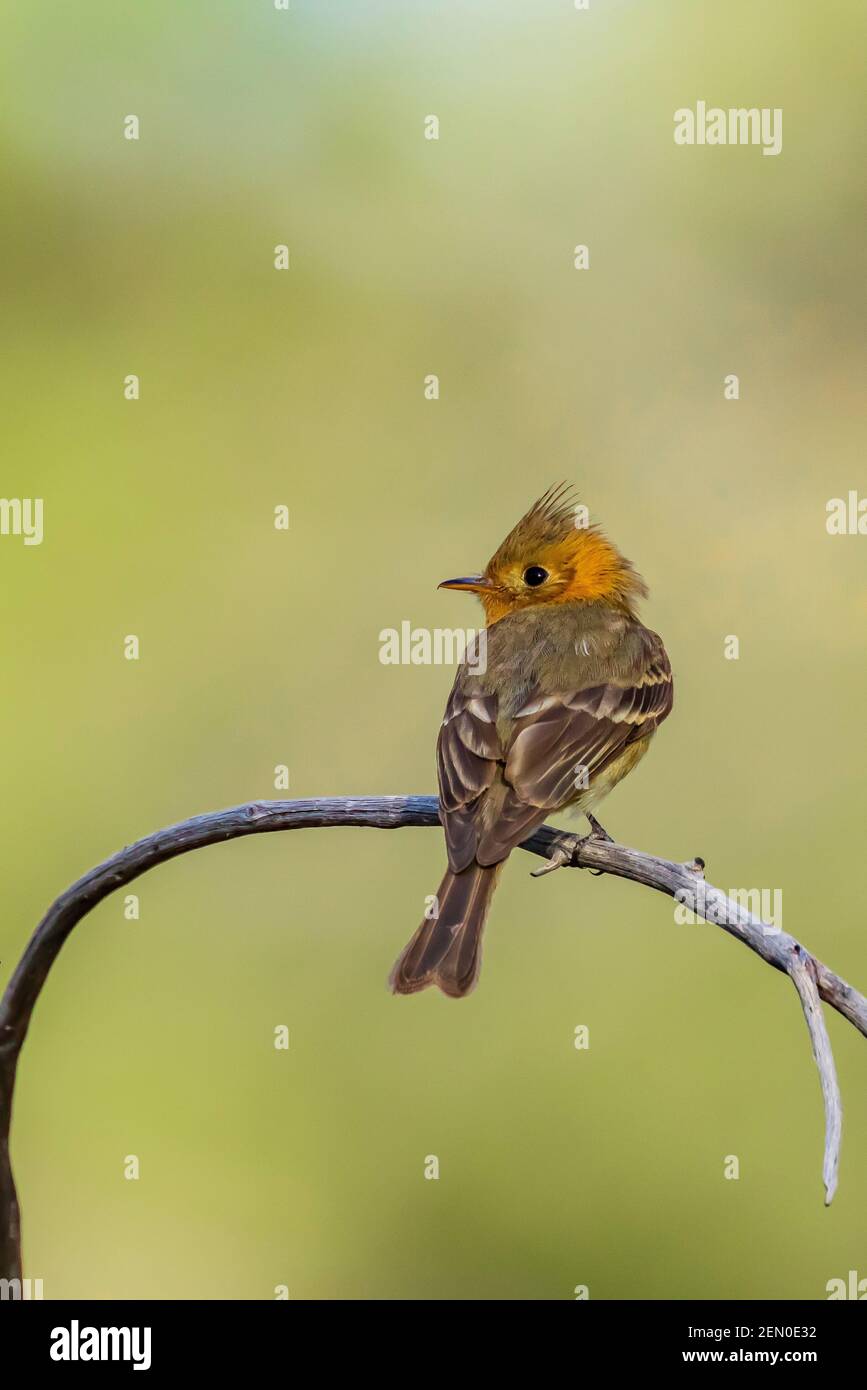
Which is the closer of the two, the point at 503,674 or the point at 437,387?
the point at 503,674

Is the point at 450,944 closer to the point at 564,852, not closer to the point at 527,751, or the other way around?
the point at 564,852

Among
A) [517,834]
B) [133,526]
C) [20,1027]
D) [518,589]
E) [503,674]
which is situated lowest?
[20,1027]

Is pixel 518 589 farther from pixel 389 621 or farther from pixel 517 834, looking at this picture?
pixel 389 621

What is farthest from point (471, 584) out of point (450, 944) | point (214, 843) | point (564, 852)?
point (214, 843)

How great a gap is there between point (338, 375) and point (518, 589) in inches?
151

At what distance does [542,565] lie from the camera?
180 inches

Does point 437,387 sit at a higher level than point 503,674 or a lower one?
higher

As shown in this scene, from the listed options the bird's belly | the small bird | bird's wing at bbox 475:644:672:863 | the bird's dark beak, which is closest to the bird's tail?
the small bird

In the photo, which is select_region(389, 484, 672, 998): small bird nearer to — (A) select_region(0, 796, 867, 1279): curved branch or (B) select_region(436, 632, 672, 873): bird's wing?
(B) select_region(436, 632, 672, 873): bird's wing

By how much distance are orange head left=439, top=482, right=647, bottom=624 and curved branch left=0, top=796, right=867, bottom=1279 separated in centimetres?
168

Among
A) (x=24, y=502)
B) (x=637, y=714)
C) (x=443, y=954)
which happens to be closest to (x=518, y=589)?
(x=637, y=714)

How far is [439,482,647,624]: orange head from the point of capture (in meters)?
4.57

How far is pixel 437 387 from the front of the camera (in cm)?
754

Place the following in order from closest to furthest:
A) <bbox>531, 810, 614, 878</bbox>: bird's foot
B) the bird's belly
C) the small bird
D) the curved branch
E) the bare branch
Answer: the bare branch → the curved branch → <bbox>531, 810, 614, 878</bbox>: bird's foot → the small bird → the bird's belly
